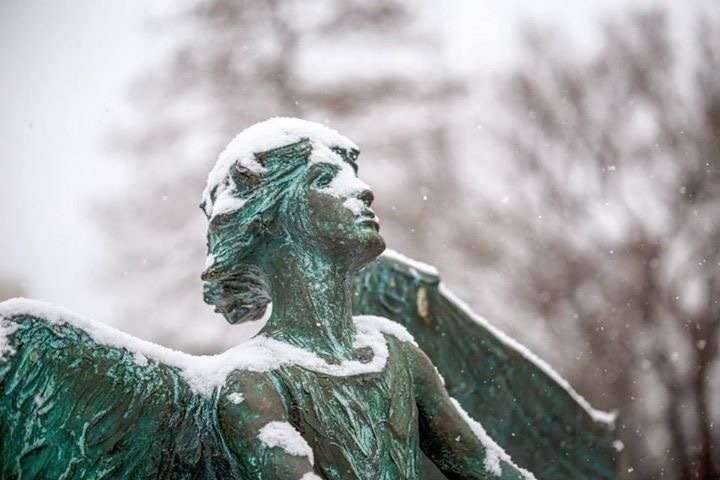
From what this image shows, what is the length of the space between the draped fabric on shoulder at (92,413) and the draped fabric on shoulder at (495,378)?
2.83 ft

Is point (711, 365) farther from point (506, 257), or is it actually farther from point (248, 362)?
point (248, 362)

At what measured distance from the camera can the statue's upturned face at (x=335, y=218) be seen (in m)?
2.88

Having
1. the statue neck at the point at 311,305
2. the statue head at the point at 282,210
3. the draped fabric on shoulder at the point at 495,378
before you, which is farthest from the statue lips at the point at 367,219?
the draped fabric on shoulder at the point at 495,378

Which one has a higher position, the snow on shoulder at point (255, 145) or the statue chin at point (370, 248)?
the snow on shoulder at point (255, 145)

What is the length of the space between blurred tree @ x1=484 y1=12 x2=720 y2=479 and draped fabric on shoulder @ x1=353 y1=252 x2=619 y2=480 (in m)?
8.26

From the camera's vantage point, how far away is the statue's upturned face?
2.88 meters

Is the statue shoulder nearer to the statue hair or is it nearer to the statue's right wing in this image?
the statue hair

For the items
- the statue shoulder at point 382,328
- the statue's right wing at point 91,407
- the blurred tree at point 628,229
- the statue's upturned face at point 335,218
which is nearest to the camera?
the statue's right wing at point 91,407

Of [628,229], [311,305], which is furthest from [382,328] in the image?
[628,229]

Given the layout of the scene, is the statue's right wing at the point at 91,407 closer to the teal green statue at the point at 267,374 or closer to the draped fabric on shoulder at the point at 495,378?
the teal green statue at the point at 267,374

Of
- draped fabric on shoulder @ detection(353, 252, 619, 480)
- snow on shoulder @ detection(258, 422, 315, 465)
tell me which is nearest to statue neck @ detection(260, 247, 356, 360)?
snow on shoulder @ detection(258, 422, 315, 465)

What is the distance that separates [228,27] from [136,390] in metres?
8.58

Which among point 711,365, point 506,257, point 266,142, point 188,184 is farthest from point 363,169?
point 266,142

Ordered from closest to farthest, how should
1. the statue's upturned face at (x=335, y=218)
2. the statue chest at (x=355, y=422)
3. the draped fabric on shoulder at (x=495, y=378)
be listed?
the statue chest at (x=355, y=422), the statue's upturned face at (x=335, y=218), the draped fabric on shoulder at (x=495, y=378)
